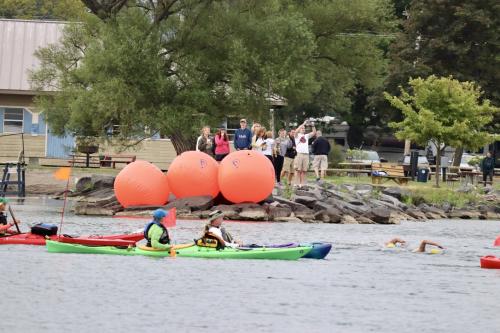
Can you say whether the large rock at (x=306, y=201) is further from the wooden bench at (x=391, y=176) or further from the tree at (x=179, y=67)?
the wooden bench at (x=391, y=176)

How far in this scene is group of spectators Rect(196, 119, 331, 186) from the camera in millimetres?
40594

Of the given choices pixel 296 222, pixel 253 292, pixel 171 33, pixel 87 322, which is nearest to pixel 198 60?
pixel 171 33

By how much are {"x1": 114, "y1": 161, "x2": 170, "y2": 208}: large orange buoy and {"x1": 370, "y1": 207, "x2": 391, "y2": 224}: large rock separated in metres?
6.82

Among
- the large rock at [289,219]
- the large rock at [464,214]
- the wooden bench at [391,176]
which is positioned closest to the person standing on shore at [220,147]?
the large rock at [289,219]

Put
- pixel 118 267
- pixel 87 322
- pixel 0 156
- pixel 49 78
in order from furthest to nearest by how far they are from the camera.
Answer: pixel 0 156 → pixel 49 78 → pixel 118 267 → pixel 87 322

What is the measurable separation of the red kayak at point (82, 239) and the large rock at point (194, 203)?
858 cm

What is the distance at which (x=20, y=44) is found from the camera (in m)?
63.5

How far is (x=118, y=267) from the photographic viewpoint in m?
26.2

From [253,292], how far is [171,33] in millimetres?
28549

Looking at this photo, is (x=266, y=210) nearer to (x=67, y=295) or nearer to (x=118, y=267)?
(x=118, y=267)

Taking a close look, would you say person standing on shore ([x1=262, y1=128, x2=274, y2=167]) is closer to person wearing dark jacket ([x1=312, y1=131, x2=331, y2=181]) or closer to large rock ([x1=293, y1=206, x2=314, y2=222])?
large rock ([x1=293, y1=206, x2=314, y2=222])

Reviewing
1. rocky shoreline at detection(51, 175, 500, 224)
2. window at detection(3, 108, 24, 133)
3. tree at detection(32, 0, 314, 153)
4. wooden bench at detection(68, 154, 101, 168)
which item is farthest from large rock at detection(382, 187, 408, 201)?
window at detection(3, 108, 24, 133)

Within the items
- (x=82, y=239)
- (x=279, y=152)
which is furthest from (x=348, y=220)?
(x=82, y=239)

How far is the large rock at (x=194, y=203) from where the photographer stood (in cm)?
3741
